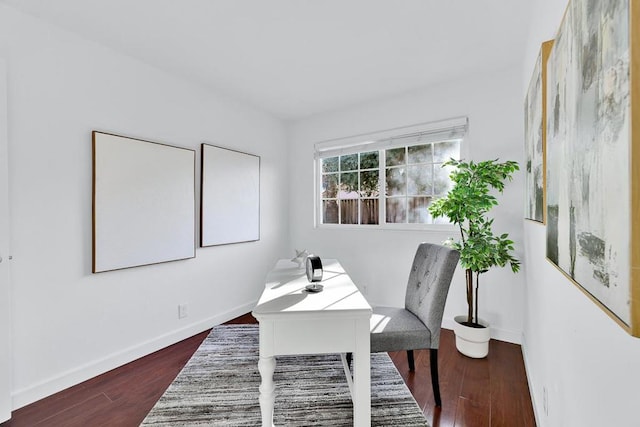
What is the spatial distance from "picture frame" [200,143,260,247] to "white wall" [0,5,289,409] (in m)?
0.18

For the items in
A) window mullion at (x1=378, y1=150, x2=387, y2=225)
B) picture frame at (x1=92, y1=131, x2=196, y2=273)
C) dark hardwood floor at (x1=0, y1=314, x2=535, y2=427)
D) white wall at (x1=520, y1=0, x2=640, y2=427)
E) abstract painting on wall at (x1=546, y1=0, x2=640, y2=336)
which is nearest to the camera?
abstract painting on wall at (x1=546, y1=0, x2=640, y2=336)

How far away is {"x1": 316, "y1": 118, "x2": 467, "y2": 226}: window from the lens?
319 centimetres

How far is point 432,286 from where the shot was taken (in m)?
1.93

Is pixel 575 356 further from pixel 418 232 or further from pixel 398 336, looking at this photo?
pixel 418 232

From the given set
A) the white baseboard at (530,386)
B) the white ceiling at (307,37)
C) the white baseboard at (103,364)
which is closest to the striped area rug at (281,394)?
the white baseboard at (103,364)

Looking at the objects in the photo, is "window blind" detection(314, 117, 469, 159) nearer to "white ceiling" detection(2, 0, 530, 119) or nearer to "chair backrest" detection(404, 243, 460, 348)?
"white ceiling" detection(2, 0, 530, 119)

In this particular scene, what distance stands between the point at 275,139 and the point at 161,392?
3.07m

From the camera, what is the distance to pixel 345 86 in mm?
3139

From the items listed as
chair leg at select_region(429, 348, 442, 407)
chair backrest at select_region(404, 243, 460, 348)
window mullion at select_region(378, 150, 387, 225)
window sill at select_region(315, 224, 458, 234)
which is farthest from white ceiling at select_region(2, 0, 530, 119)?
chair leg at select_region(429, 348, 442, 407)

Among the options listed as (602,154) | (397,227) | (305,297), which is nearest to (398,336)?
(305,297)

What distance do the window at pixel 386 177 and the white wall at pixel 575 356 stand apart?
4.75 feet

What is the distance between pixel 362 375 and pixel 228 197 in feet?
8.07

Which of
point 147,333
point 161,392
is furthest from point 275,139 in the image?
point 161,392

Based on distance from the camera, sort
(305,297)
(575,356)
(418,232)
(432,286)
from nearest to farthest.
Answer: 1. (575,356)
2. (305,297)
3. (432,286)
4. (418,232)
